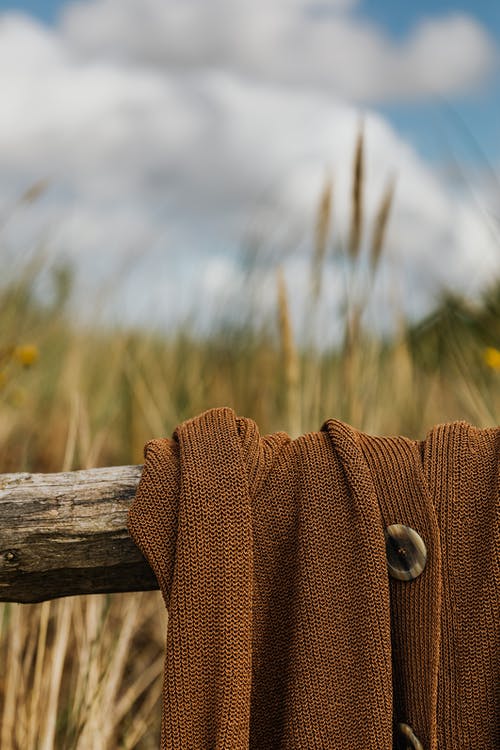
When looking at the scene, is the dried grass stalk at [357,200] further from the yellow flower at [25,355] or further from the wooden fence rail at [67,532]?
the wooden fence rail at [67,532]

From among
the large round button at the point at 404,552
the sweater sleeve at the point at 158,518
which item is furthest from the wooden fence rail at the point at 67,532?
the large round button at the point at 404,552

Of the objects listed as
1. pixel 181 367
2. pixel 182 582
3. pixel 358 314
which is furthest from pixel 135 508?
pixel 181 367

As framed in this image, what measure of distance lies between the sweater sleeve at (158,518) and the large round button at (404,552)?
0.27m

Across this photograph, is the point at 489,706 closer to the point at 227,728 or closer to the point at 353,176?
the point at 227,728

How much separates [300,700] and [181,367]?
2026mm

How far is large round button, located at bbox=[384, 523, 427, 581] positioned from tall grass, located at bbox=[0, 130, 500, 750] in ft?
2.21

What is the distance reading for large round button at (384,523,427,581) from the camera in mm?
901

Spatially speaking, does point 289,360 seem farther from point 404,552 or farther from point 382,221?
point 404,552

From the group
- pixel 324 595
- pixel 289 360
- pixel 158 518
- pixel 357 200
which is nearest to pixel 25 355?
pixel 289 360

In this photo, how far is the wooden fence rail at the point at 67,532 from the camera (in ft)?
3.15

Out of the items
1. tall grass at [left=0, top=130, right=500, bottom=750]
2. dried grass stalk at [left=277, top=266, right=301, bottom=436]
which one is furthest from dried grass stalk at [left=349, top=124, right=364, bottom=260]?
dried grass stalk at [left=277, top=266, right=301, bottom=436]

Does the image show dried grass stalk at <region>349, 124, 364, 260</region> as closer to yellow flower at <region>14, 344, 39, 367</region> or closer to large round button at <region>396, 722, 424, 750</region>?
yellow flower at <region>14, 344, 39, 367</region>

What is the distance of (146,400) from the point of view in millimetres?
2633

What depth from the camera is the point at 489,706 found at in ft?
2.92
